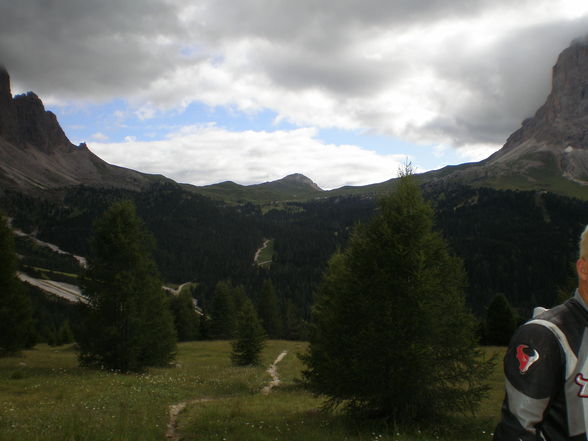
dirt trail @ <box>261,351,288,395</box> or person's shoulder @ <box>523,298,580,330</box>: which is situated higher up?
person's shoulder @ <box>523,298,580,330</box>

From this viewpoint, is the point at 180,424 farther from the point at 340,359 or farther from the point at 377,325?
the point at 377,325

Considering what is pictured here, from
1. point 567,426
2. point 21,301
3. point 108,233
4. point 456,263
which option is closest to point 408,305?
point 456,263

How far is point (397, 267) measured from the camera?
45.3ft

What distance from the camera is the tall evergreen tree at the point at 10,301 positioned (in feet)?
86.5

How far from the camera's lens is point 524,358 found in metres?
3.19

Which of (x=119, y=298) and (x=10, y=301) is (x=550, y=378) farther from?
(x=10, y=301)

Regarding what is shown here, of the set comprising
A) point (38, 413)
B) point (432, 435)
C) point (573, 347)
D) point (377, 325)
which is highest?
point (573, 347)

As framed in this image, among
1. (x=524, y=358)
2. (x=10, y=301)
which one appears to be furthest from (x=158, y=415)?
(x=10, y=301)

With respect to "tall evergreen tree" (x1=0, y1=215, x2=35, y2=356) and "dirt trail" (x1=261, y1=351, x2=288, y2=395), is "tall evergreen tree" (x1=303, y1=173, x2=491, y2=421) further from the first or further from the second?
"tall evergreen tree" (x1=0, y1=215, x2=35, y2=356)

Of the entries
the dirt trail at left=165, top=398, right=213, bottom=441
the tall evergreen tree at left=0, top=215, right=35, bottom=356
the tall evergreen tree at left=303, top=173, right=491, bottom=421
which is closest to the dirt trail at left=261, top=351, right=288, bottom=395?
the dirt trail at left=165, top=398, right=213, bottom=441

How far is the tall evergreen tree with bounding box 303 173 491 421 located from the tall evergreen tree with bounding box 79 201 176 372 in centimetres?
1468

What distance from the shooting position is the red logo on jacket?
315 cm

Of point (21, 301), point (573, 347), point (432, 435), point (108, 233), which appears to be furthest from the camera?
point (21, 301)

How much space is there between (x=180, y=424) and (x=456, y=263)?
1075 centimetres
